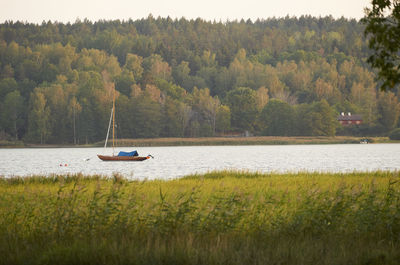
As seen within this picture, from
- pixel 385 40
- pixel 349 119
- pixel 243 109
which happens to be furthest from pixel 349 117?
pixel 385 40

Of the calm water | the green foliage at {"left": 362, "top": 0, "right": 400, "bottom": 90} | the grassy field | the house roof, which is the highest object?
the house roof

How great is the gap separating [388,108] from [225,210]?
175504 millimetres

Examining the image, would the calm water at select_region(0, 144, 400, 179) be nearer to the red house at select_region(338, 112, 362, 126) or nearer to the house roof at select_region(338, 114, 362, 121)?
the red house at select_region(338, 112, 362, 126)

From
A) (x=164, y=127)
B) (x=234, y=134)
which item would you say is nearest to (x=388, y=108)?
(x=234, y=134)

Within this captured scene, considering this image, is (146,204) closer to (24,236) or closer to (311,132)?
(24,236)

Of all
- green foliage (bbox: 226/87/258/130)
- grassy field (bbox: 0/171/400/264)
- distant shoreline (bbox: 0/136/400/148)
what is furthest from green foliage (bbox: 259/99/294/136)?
grassy field (bbox: 0/171/400/264)

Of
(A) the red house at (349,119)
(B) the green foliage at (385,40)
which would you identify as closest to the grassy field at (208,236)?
(B) the green foliage at (385,40)

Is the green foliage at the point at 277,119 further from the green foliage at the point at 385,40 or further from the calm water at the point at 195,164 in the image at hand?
the green foliage at the point at 385,40

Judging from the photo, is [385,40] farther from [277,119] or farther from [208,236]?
[277,119]

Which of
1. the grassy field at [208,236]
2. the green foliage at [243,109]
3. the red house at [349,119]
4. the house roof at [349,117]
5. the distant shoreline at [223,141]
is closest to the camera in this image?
the grassy field at [208,236]

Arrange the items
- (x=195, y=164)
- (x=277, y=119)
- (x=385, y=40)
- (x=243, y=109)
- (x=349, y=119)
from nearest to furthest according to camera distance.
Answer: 1. (x=385, y=40)
2. (x=195, y=164)
3. (x=277, y=119)
4. (x=243, y=109)
5. (x=349, y=119)

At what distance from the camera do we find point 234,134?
178625 millimetres

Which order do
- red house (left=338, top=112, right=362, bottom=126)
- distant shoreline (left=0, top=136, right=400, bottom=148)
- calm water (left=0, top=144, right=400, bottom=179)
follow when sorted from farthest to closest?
red house (left=338, top=112, right=362, bottom=126) < distant shoreline (left=0, top=136, right=400, bottom=148) < calm water (left=0, top=144, right=400, bottom=179)

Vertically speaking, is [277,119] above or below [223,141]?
above
